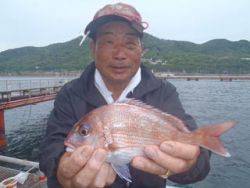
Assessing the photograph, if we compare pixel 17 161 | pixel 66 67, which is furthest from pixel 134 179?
pixel 66 67

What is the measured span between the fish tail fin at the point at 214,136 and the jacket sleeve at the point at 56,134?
48.8 inches

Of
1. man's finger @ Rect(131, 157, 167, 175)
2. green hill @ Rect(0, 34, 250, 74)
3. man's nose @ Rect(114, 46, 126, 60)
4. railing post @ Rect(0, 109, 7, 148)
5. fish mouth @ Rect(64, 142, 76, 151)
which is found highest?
man's nose @ Rect(114, 46, 126, 60)

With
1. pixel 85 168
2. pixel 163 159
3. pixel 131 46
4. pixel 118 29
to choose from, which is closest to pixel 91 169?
pixel 85 168

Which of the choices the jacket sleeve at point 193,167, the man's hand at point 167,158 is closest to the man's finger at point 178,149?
the man's hand at point 167,158

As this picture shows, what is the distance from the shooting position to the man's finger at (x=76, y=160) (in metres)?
2.64

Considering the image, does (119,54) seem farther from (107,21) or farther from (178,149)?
(178,149)

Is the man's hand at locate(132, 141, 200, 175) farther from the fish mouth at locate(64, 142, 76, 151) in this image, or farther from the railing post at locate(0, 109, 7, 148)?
the railing post at locate(0, 109, 7, 148)

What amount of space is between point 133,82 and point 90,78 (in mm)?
498

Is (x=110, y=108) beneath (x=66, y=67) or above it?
above

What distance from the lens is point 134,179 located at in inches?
136

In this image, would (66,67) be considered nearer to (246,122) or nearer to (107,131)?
(246,122)

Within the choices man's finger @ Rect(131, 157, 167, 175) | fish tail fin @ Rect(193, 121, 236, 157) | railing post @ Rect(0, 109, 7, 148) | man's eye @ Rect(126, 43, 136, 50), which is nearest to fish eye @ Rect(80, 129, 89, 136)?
man's finger @ Rect(131, 157, 167, 175)

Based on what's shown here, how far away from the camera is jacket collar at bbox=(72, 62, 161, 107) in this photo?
3488 millimetres

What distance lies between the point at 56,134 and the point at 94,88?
677 millimetres
